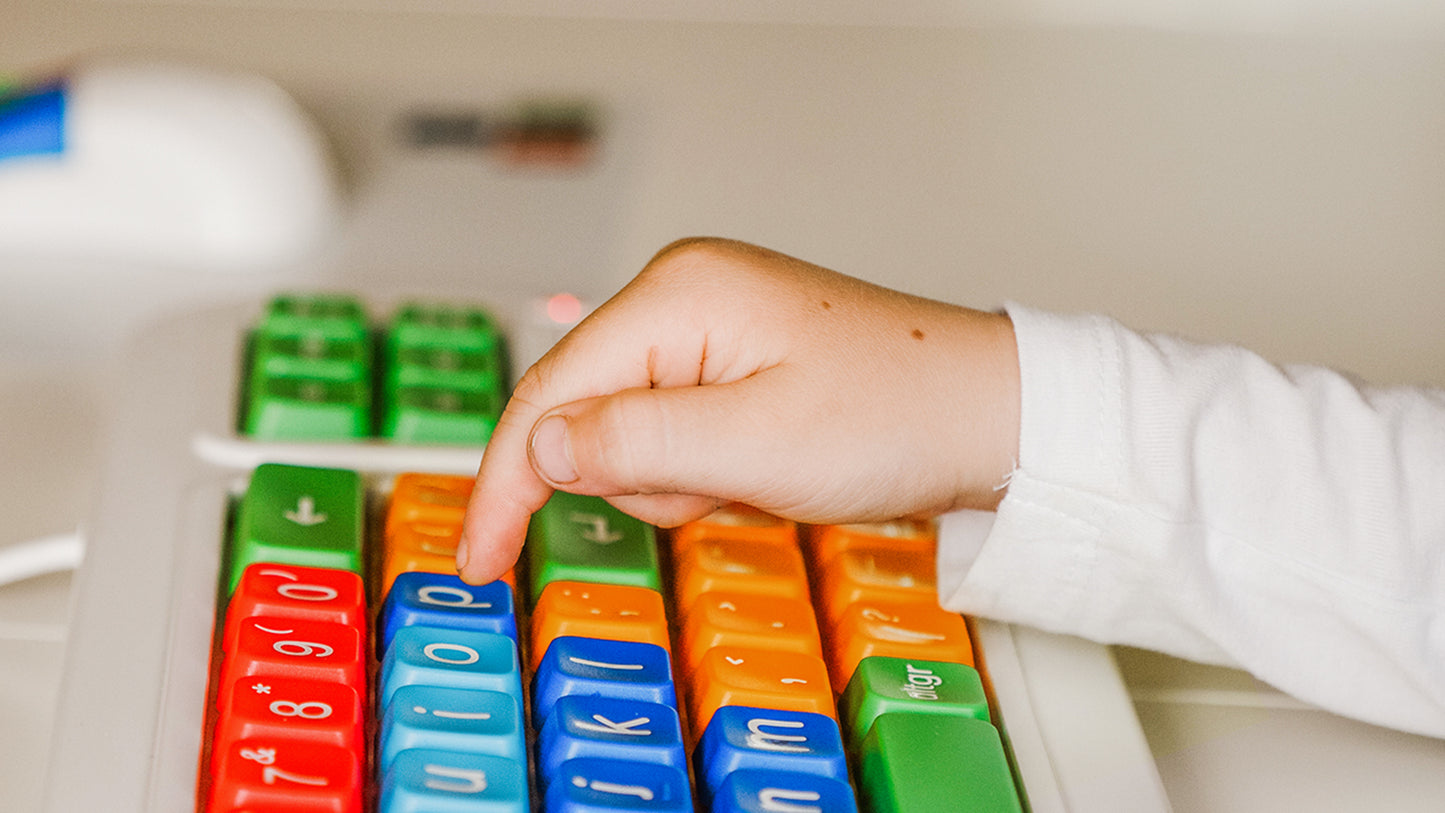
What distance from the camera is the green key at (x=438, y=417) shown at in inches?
17.5

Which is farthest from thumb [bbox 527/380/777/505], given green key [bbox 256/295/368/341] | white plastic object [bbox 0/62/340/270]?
white plastic object [bbox 0/62/340/270]

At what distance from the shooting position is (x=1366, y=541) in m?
0.43

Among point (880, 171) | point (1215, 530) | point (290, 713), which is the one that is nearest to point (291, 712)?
point (290, 713)

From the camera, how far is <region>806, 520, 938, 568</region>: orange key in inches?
16.5

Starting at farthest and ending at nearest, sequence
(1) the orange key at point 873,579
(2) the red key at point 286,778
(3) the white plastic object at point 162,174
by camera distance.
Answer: (3) the white plastic object at point 162,174
(1) the orange key at point 873,579
(2) the red key at point 286,778

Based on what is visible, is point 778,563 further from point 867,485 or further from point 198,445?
point 198,445

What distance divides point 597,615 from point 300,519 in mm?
92

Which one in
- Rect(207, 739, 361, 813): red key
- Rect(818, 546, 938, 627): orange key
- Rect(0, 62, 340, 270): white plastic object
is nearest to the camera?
Rect(207, 739, 361, 813): red key

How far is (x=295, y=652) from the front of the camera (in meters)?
0.34

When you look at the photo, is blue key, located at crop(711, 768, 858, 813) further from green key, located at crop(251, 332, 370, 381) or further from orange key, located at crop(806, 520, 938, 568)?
green key, located at crop(251, 332, 370, 381)

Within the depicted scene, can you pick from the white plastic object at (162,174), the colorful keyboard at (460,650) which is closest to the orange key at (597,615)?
the colorful keyboard at (460,650)

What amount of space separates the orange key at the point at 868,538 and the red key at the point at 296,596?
14 cm

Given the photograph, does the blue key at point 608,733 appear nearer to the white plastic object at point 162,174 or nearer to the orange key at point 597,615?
the orange key at point 597,615

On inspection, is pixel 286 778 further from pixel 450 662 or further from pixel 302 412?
pixel 302 412
